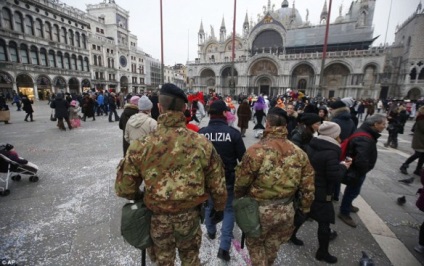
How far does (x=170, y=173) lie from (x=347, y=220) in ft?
11.2

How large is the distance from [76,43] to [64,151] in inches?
1592

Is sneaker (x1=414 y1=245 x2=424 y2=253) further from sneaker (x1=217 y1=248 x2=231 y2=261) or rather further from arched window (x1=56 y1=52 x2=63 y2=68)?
arched window (x1=56 y1=52 x2=63 y2=68)

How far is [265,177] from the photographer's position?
1858 millimetres

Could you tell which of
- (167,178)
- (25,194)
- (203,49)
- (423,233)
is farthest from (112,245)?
(203,49)

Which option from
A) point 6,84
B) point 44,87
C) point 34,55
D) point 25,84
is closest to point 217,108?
point 6,84

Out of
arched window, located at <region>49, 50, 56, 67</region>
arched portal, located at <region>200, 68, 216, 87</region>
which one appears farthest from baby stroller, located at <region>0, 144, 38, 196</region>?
arched portal, located at <region>200, 68, 216, 87</region>

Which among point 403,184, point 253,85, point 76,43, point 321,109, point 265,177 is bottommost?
point 403,184

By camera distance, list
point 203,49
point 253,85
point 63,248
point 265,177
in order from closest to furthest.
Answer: point 265,177 → point 63,248 → point 253,85 → point 203,49

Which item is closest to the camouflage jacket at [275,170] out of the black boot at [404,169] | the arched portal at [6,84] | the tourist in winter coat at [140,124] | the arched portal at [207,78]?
the tourist in winter coat at [140,124]

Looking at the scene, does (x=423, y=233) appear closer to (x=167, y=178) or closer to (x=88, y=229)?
(x=167, y=178)

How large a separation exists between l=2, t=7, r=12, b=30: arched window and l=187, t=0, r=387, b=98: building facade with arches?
3098 cm

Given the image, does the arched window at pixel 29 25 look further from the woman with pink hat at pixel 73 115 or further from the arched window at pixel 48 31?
the woman with pink hat at pixel 73 115

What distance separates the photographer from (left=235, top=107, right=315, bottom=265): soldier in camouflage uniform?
1855mm

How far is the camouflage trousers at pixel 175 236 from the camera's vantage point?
5.34 ft
